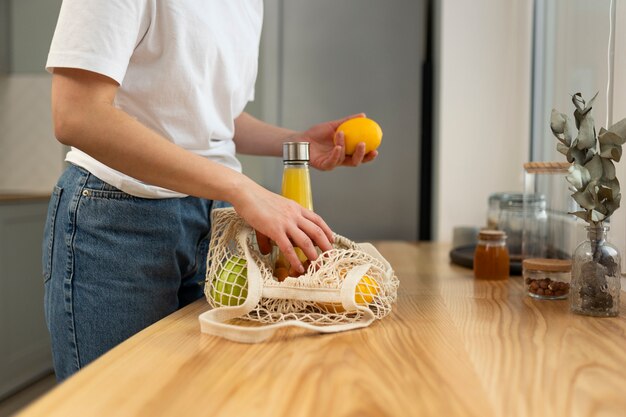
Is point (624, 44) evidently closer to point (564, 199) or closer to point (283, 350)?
point (564, 199)

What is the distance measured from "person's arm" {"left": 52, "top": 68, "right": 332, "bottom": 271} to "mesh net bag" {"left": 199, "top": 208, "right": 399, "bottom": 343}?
4 cm

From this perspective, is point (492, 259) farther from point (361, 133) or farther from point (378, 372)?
point (378, 372)

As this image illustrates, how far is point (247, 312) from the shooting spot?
31.6 inches

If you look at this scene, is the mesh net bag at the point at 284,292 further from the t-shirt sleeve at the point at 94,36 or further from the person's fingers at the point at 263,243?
the t-shirt sleeve at the point at 94,36

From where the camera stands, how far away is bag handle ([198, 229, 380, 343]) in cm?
73

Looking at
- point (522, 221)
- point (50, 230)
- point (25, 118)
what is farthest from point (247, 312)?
point (25, 118)

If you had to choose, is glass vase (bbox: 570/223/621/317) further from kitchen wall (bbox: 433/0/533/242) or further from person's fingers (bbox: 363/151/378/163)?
kitchen wall (bbox: 433/0/533/242)

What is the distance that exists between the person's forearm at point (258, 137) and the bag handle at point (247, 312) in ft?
1.68

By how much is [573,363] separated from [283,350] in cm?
30

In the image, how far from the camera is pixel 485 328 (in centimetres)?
82

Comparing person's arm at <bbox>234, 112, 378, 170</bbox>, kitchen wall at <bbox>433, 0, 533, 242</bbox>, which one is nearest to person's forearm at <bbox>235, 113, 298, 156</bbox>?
person's arm at <bbox>234, 112, 378, 170</bbox>

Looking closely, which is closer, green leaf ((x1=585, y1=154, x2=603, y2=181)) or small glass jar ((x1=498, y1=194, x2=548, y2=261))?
green leaf ((x1=585, y1=154, x2=603, y2=181))

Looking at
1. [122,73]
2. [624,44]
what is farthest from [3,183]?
[624,44]

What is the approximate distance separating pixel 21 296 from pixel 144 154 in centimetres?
217
